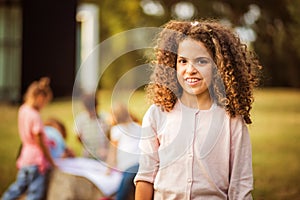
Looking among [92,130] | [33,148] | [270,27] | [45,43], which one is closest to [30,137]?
[33,148]

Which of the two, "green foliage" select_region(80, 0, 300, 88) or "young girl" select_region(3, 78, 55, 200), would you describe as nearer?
"green foliage" select_region(80, 0, 300, 88)

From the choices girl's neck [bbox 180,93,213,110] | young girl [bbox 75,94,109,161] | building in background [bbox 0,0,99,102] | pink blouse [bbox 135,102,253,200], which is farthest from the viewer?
building in background [bbox 0,0,99,102]

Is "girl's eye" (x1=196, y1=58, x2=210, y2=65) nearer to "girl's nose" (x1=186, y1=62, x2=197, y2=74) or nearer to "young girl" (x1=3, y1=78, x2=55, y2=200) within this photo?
"girl's nose" (x1=186, y1=62, x2=197, y2=74)

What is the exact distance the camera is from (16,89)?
12.3 feet

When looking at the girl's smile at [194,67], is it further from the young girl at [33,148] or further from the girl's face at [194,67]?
the young girl at [33,148]

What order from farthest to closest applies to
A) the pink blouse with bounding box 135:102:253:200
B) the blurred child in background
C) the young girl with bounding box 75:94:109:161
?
1. the young girl with bounding box 75:94:109:161
2. the blurred child in background
3. the pink blouse with bounding box 135:102:253:200

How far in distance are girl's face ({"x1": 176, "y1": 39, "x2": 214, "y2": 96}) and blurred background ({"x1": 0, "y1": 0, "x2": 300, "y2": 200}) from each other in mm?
576

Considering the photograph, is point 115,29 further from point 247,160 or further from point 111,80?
point 247,160

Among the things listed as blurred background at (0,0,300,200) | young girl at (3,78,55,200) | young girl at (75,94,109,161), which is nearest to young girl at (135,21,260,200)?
blurred background at (0,0,300,200)

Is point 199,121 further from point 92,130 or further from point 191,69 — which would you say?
point 92,130

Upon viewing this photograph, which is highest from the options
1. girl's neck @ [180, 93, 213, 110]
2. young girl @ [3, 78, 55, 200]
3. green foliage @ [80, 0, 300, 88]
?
green foliage @ [80, 0, 300, 88]

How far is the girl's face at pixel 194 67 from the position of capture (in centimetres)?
259

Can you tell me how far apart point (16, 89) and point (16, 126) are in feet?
0.71

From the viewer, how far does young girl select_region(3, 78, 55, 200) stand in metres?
3.61
